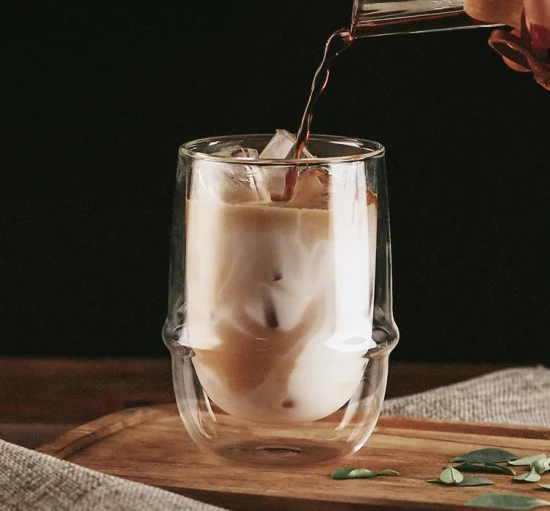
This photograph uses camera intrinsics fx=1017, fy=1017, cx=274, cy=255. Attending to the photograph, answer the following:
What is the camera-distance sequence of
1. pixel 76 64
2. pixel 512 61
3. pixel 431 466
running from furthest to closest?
pixel 76 64 → pixel 431 466 → pixel 512 61

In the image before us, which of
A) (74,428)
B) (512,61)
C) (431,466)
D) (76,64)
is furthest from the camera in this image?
(76,64)

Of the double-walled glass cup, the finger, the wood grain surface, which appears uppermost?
the finger

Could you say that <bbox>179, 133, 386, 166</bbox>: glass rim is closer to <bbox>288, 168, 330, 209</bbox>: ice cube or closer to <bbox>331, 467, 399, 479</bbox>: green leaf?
<bbox>288, 168, 330, 209</bbox>: ice cube

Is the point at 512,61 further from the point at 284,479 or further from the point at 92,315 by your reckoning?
the point at 92,315

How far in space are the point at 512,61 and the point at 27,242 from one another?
2.54ft

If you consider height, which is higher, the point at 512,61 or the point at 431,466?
the point at 512,61

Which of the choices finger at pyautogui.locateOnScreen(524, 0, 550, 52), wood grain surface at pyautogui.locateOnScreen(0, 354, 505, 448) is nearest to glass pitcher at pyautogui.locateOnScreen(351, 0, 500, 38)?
finger at pyautogui.locateOnScreen(524, 0, 550, 52)

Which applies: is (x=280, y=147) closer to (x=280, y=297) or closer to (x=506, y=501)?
(x=280, y=297)

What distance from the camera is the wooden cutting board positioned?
2.73ft

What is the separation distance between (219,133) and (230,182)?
0.50 metres

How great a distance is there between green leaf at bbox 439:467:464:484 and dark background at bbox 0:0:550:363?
503 mm

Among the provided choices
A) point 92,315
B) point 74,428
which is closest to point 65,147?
point 92,315

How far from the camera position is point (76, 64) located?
131 cm

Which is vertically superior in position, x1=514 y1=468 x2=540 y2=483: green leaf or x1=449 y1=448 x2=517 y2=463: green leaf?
x1=514 y1=468 x2=540 y2=483: green leaf
